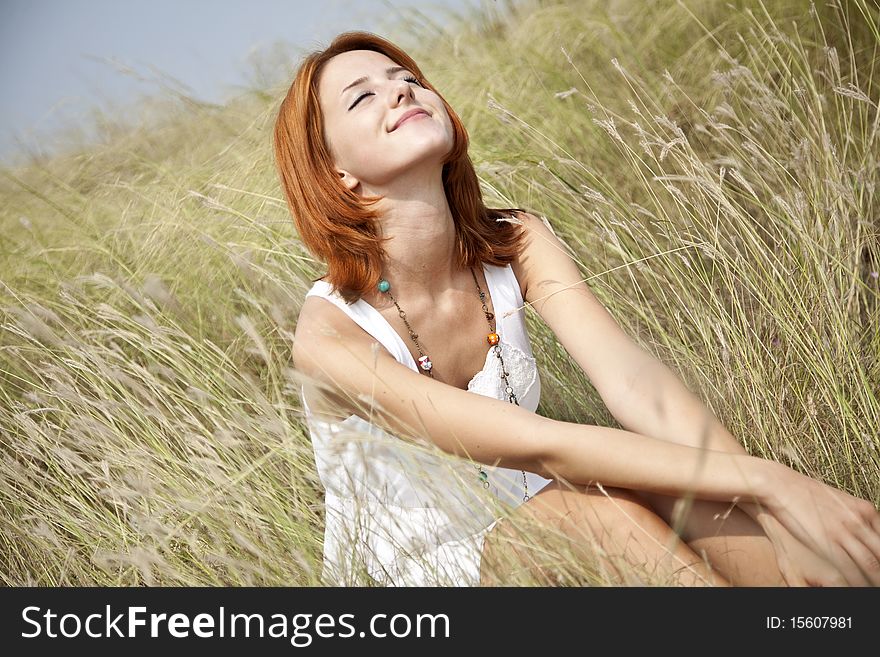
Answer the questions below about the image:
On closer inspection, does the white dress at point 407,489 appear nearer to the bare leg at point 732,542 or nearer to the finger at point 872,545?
the bare leg at point 732,542

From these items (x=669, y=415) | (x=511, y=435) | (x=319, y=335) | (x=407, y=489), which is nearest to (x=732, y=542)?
(x=669, y=415)

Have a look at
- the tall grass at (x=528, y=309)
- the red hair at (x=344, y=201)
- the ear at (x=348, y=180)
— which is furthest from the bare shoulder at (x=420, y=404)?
the ear at (x=348, y=180)

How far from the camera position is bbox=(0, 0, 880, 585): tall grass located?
2002 mm

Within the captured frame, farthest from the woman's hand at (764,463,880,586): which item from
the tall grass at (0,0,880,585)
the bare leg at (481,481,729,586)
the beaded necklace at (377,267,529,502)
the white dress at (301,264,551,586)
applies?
the beaded necklace at (377,267,529,502)

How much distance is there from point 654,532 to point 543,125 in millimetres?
1902

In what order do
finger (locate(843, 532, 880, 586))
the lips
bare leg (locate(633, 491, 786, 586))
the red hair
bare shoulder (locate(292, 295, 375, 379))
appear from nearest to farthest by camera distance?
finger (locate(843, 532, 880, 586)) → bare leg (locate(633, 491, 786, 586)) → bare shoulder (locate(292, 295, 375, 379)) → the lips → the red hair

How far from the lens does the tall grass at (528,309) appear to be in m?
2.00

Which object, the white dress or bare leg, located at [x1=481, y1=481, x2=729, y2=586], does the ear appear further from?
bare leg, located at [x1=481, y1=481, x2=729, y2=586]

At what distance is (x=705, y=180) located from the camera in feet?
6.74

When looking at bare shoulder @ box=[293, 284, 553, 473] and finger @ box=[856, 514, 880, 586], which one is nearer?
finger @ box=[856, 514, 880, 586]

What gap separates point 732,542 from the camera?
5.37 ft

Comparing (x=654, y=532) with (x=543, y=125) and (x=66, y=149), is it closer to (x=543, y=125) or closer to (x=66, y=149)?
(x=543, y=125)

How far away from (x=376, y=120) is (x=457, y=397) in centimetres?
65
